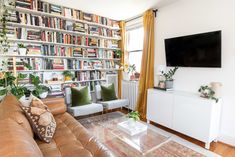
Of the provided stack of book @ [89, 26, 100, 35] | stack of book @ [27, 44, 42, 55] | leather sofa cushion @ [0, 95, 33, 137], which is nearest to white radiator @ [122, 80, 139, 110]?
stack of book @ [89, 26, 100, 35]

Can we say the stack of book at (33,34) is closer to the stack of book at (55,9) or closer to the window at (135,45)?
the stack of book at (55,9)

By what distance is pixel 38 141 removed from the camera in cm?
148

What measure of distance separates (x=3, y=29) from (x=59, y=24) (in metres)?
0.98

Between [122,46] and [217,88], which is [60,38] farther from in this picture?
[217,88]

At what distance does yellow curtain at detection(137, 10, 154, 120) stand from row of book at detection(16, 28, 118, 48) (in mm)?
1083

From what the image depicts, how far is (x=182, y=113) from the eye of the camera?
94.5 inches

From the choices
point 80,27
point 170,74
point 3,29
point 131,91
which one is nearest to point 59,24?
point 80,27

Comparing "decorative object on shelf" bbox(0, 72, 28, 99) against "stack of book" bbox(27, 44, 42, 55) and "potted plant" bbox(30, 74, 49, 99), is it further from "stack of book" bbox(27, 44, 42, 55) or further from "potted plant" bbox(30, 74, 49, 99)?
"stack of book" bbox(27, 44, 42, 55)

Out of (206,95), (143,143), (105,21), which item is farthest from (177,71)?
(105,21)

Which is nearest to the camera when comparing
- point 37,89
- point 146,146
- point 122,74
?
point 146,146

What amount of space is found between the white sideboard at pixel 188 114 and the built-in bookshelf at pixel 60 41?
5.62 ft

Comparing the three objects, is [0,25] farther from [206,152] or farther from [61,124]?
[206,152]

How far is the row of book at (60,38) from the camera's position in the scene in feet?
9.02

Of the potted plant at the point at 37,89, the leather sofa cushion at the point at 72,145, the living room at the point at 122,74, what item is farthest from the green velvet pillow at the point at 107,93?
the leather sofa cushion at the point at 72,145
